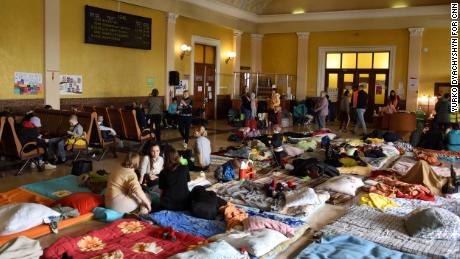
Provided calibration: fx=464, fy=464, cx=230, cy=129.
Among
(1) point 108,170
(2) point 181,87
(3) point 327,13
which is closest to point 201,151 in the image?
(1) point 108,170

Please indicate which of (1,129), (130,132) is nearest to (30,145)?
(1,129)

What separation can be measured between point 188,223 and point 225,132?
8.50 m

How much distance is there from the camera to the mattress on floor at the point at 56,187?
6.20m

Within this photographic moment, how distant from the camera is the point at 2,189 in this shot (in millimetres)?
6504

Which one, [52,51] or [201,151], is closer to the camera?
[201,151]

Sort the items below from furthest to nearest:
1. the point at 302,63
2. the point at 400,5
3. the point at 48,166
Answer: the point at 302,63 < the point at 400,5 < the point at 48,166

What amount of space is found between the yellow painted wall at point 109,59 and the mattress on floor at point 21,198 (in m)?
5.32

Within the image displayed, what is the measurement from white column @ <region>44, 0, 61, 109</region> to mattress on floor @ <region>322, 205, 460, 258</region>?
24.6 feet


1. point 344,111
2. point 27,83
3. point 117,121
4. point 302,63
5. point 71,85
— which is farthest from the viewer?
point 302,63

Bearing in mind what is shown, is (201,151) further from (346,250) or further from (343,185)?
(346,250)

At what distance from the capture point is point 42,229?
4.85 metres

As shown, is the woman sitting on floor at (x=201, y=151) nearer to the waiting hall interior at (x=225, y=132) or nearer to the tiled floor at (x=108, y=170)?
the waiting hall interior at (x=225, y=132)

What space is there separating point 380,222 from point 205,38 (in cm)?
1172

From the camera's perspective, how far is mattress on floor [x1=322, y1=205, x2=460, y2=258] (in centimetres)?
454
